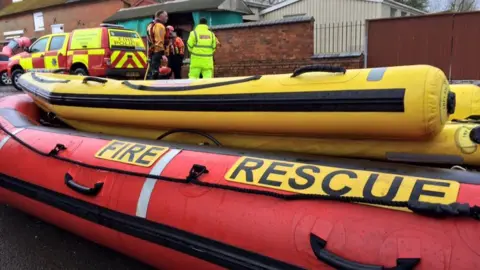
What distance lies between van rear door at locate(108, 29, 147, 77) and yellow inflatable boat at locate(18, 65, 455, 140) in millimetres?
8189

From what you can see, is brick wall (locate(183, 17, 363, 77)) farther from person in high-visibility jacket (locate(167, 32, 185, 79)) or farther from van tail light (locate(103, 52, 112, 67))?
van tail light (locate(103, 52, 112, 67))

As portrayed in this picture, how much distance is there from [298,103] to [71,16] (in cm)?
2888

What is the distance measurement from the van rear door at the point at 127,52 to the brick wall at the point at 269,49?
2.16 metres

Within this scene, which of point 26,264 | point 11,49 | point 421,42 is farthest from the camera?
point 11,49

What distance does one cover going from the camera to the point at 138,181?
8.27 feet

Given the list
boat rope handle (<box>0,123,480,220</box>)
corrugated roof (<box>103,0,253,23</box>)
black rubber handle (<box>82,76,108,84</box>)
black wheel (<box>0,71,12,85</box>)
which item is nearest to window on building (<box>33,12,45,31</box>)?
corrugated roof (<box>103,0,253,23</box>)

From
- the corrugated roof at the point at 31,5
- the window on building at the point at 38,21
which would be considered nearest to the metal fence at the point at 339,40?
the corrugated roof at the point at 31,5

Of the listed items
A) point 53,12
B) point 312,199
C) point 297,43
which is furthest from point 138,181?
point 53,12

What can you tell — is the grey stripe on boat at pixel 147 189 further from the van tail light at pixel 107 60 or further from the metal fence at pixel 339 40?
the metal fence at pixel 339 40

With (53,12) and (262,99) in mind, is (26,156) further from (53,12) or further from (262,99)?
(53,12)

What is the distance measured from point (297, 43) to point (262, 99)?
868cm

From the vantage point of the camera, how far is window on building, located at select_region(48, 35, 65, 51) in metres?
11.7

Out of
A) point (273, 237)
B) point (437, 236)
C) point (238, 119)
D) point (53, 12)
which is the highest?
point (53, 12)

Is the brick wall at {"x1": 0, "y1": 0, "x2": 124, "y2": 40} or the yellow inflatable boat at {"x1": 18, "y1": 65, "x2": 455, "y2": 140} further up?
the brick wall at {"x1": 0, "y1": 0, "x2": 124, "y2": 40}
